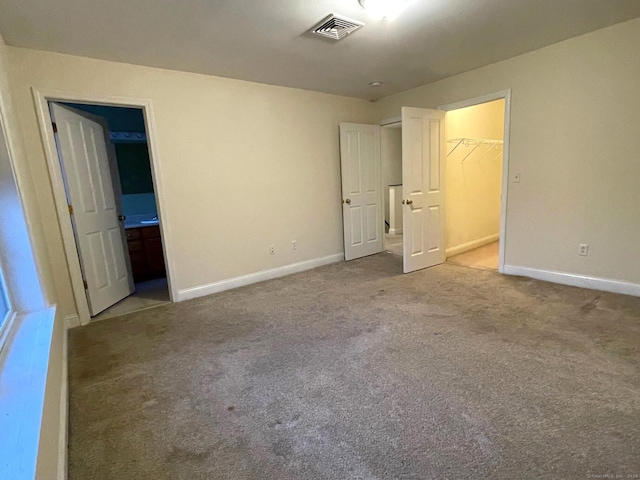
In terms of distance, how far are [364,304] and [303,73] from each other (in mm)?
2591

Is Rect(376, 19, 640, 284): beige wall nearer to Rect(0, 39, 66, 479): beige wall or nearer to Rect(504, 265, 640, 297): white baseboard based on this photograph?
Rect(504, 265, 640, 297): white baseboard

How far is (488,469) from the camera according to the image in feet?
4.26

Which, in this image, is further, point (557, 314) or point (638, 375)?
point (557, 314)

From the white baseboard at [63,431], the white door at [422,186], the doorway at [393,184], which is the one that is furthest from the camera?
the doorway at [393,184]

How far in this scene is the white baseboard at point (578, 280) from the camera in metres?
2.96

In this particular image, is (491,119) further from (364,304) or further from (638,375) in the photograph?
(638,375)

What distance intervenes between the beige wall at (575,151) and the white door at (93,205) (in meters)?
4.25

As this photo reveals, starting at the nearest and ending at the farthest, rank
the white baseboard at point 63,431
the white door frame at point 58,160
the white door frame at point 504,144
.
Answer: the white baseboard at point 63,431 → the white door frame at point 58,160 → the white door frame at point 504,144

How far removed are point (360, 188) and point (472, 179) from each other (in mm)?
1750

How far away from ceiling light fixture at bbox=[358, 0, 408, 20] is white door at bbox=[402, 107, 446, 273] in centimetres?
148

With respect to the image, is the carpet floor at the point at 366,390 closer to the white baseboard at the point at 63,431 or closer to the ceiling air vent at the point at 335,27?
the white baseboard at the point at 63,431

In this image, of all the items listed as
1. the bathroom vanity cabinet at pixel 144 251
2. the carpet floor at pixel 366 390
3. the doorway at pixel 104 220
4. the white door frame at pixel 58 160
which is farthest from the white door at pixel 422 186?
the bathroom vanity cabinet at pixel 144 251

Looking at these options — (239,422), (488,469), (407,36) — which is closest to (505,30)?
(407,36)

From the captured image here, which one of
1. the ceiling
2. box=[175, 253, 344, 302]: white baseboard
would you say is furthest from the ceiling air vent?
box=[175, 253, 344, 302]: white baseboard
